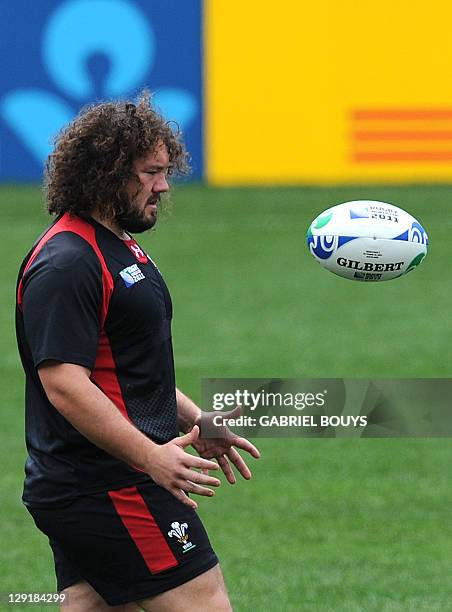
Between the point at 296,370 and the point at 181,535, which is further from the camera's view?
the point at 296,370

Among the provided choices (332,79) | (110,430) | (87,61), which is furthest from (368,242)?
(87,61)

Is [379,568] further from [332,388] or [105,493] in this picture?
[105,493]

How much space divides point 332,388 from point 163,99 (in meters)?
17.7

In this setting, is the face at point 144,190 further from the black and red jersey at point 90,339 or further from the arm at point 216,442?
the arm at point 216,442

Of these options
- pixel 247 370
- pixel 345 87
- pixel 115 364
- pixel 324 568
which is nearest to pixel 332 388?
pixel 115 364

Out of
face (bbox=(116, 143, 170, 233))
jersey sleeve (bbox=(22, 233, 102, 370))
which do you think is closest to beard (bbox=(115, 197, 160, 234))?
face (bbox=(116, 143, 170, 233))

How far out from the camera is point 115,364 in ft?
14.4

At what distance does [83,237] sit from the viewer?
436cm

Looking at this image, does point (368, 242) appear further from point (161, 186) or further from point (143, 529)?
point (143, 529)

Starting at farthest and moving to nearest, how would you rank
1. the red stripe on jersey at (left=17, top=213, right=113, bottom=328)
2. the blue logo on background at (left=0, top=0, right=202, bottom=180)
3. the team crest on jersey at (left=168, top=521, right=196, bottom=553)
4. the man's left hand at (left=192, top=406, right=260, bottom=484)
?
the blue logo on background at (left=0, top=0, right=202, bottom=180) < the man's left hand at (left=192, top=406, right=260, bottom=484) < the team crest on jersey at (left=168, top=521, right=196, bottom=553) < the red stripe on jersey at (left=17, top=213, right=113, bottom=328)

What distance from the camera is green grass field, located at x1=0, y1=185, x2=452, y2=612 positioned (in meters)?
6.78

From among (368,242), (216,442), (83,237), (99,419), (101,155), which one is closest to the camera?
(99,419)

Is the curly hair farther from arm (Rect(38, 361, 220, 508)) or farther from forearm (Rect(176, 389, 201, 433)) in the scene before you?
forearm (Rect(176, 389, 201, 433))

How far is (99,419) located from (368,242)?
1672 mm
